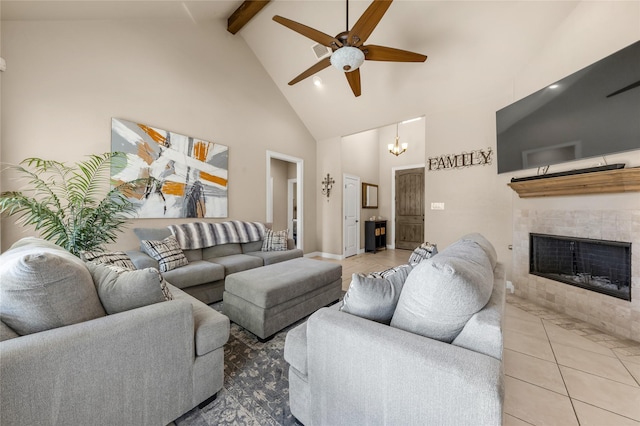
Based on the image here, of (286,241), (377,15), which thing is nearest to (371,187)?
(286,241)

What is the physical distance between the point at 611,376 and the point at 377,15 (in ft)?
10.6

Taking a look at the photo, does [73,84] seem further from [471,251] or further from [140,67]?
[471,251]

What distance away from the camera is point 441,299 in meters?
0.87

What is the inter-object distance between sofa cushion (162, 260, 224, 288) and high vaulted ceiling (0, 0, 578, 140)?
2729 millimetres

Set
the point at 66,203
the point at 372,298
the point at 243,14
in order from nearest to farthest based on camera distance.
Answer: the point at 372,298 < the point at 66,203 < the point at 243,14

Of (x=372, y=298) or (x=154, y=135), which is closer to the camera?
(x=372, y=298)

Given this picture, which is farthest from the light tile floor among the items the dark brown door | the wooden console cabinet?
the dark brown door

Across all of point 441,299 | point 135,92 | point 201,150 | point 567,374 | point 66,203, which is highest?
point 135,92

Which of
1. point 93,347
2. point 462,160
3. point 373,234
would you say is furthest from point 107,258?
point 373,234

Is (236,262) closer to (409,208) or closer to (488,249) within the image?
(488,249)

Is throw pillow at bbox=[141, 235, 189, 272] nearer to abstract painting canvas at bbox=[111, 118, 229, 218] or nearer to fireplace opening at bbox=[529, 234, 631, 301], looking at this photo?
abstract painting canvas at bbox=[111, 118, 229, 218]

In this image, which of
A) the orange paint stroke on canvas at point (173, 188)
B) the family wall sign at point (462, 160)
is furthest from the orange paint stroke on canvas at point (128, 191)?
the family wall sign at point (462, 160)

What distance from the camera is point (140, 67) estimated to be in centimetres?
294

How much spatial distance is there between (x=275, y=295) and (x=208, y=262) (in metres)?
1.40
